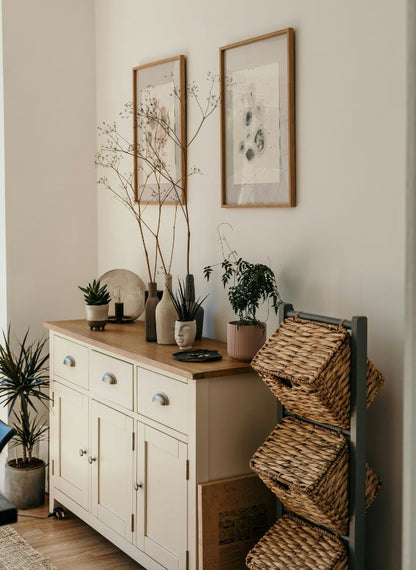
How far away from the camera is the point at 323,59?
9.59ft

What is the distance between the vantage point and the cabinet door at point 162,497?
2934 mm

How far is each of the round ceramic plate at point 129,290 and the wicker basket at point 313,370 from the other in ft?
4.68

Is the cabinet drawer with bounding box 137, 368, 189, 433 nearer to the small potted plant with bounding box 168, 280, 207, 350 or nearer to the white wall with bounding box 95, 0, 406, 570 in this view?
the small potted plant with bounding box 168, 280, 207, 350

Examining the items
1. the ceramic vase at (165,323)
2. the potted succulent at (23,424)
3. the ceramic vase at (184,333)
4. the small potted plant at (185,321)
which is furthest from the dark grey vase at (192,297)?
the potted succulent at (23,424)

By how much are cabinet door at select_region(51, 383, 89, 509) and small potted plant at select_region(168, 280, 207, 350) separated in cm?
65

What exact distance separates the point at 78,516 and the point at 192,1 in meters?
2.44

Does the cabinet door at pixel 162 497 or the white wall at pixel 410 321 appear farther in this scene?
the cabinet door at pixel 162 497

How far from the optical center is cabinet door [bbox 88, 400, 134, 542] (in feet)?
10.8

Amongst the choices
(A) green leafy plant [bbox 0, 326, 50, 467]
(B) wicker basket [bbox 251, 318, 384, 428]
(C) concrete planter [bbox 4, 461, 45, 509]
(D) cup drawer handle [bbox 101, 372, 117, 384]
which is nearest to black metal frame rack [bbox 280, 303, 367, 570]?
(B) wicker basket [bbox 251, 318, 384, 428]

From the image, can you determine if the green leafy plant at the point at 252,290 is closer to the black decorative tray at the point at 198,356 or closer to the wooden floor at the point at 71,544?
the black decorative tray at the point at 198,356

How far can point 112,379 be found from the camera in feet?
11.0

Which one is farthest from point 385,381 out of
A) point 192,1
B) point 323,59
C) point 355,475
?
point 192,1

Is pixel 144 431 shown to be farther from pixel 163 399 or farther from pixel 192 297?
Result: pixel 192 297

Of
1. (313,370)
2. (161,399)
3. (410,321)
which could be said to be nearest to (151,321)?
(161,399)
